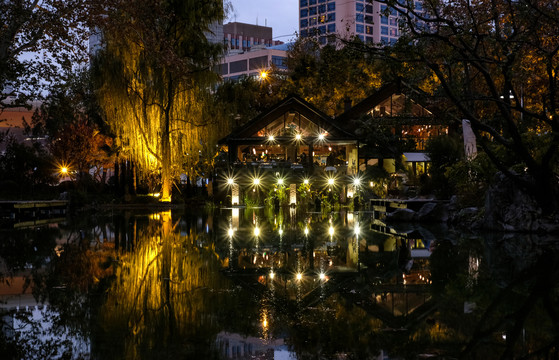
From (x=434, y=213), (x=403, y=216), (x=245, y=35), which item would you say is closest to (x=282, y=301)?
(x=434, y=213)

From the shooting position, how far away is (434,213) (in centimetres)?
2208

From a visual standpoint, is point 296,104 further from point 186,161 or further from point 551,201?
point 551,201

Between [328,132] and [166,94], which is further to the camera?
[328,132]

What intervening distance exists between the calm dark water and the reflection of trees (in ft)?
0.06

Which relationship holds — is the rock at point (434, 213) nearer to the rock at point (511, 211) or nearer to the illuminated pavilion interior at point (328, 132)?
the rock at point (511, 211)

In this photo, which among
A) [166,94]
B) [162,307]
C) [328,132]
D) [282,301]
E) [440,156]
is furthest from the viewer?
[328,132]

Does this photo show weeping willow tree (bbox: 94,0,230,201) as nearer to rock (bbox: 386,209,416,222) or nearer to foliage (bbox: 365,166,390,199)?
foliage (bbox: 365,166,390,199)

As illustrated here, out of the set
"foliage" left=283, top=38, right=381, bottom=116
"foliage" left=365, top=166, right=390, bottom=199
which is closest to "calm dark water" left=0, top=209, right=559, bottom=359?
"foliage" left=365, top=166, right=390, bottom=199

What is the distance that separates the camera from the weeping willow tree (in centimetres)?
3909

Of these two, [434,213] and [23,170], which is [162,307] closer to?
[434,213]

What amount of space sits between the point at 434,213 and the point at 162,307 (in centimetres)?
1676

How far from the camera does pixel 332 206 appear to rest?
38.4m

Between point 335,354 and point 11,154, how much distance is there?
45.5 metres

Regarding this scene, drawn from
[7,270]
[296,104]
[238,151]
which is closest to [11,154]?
[238,151]
